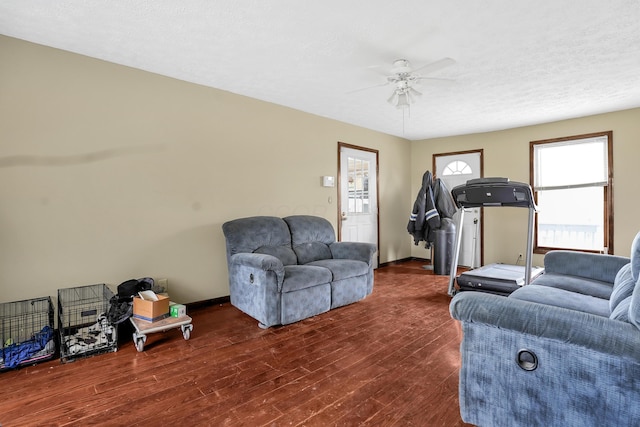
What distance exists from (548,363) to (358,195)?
435cm

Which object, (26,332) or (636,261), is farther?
(26,332)

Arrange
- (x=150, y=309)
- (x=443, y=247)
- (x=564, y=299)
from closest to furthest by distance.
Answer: (x=564, y=299) → (x=150, y=309) → (x=443, y=247)

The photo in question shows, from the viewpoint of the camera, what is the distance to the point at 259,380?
2.14m

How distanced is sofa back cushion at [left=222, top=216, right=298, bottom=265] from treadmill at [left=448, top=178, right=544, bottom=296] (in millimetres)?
2120

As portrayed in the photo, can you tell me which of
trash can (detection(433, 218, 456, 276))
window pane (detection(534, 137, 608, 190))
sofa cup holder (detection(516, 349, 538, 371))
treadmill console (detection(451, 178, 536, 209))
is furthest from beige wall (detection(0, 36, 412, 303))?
window pane (detection(534, 137, 608, 190))

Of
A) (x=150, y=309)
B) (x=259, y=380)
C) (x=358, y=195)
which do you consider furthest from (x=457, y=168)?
(x=150, y=309)

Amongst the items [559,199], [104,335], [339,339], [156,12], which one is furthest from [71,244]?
[559,199]

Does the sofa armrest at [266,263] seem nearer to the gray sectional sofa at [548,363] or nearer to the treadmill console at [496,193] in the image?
the gray sectional sofa at [548,363]

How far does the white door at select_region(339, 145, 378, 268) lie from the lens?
5316 millimetres

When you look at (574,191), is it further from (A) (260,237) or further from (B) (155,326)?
(B) (155,326)

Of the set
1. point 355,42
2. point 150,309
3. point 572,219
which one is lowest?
point 150,309

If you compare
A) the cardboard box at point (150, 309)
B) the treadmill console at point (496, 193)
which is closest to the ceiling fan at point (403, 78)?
the treadmill console at point (496, 193)

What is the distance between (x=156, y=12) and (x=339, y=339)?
9.67ft

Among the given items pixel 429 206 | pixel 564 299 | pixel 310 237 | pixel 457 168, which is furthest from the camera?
pixel 457 168
